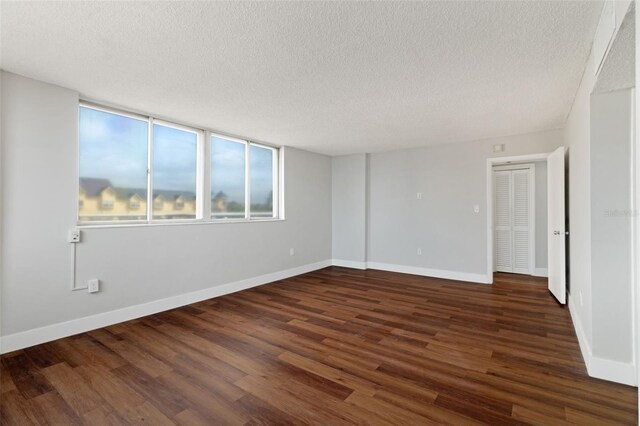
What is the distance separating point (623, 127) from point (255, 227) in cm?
434

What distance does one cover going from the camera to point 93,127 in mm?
3191

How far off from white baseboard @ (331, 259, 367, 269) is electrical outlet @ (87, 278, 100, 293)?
4419mm

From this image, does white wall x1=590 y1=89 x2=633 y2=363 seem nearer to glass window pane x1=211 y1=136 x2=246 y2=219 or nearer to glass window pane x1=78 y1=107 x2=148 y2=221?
glass window pane x1=211 y1=136 x2=246 y2=219

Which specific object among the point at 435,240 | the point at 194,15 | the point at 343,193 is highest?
the point at 194,15

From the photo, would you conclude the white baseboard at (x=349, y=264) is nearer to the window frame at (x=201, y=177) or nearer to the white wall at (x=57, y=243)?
the window frame at (x=201, y=177)

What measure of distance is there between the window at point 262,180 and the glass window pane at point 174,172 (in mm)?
1089

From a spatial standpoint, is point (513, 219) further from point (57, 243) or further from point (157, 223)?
point (57, 243)

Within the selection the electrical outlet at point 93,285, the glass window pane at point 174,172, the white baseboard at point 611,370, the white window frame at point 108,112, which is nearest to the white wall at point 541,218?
the white baseboard at point 611,370

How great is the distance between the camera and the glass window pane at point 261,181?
5.08m

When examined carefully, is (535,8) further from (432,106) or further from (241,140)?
(241,140)

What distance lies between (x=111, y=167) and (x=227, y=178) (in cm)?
158

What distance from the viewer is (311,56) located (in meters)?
2.26

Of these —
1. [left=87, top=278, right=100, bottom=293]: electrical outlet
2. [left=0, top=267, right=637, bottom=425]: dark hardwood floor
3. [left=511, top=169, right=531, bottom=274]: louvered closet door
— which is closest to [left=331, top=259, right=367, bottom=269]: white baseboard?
[left=0, top=267, right=637, bottom=425]: dark hardwood floor

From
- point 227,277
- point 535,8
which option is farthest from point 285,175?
point 535,8
